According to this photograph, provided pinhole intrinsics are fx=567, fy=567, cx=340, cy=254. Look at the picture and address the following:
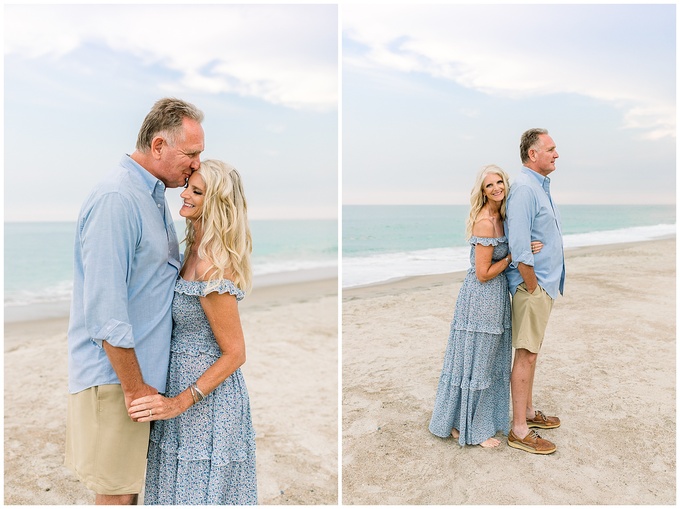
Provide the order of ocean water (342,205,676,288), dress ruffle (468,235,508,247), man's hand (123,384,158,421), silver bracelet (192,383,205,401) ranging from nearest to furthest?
1. man's hand (123,384,158,421)
2. silver bracelet (192,383,205,401)
3. dress ruffle (468,235,508,247)
4. ocean water (342,205,676,288)

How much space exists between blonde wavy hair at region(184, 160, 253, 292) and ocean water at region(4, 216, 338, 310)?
41.8 feet

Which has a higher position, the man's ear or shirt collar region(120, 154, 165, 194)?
the man's ear

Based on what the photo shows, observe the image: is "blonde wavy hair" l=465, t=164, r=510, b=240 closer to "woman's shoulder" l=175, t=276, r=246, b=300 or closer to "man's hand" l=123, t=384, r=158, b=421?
"woman's shoulder" l=175, t=276, r=246, b=300

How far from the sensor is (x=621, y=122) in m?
34.2

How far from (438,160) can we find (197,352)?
41390mm

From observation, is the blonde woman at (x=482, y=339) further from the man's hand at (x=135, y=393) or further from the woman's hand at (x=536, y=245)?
the man's hand at (x=135, y=393)

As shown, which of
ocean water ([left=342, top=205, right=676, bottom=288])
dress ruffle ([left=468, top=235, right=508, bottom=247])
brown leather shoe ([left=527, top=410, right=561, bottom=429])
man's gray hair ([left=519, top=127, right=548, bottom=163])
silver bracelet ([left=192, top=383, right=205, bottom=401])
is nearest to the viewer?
silver bracelet ([left=192, top=383, right=205, bottom=401])

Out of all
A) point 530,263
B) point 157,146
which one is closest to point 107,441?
point 157,146

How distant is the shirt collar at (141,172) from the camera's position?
214 centimetres

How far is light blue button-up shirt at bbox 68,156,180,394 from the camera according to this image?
77.7 inches

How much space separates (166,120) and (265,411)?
335 centimetres

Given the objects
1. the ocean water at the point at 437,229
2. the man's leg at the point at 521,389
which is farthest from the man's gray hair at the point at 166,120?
the ocean water at the point at 437,229

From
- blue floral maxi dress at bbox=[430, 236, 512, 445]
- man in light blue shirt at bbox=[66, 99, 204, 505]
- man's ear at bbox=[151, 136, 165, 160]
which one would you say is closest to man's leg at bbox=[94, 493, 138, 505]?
man in light blue shirt at bbox=[66, 99, 204, 505]

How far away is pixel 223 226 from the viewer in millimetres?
2152
